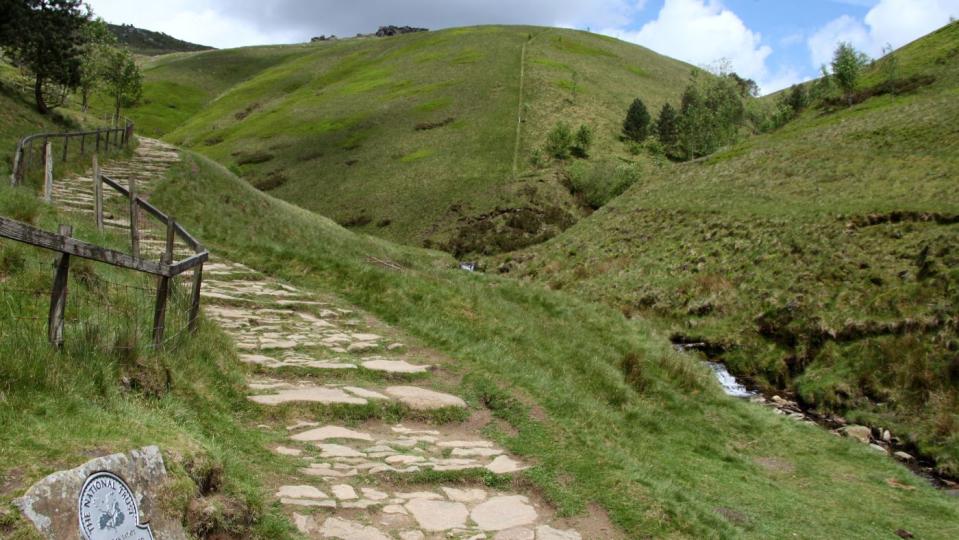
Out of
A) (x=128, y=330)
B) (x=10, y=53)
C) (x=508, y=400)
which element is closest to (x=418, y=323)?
(x=508, y=400)

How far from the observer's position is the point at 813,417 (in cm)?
2067

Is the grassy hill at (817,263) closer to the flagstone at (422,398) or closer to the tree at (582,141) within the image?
the flagstone at (422,398)

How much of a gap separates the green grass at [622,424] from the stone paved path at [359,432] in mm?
605

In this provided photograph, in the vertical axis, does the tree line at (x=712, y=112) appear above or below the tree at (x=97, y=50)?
above

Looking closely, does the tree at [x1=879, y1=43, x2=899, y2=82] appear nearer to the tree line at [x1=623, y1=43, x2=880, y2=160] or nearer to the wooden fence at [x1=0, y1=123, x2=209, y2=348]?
the tree line at [x1=623, y1=43, x2=880, y2=160]

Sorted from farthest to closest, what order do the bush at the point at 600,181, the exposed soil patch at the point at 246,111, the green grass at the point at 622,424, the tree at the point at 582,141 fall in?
the exposed soil patch at the point at 246,111 → the tree at the point at 582,141 → the bush at the point at 600,181 → the green grass at the point at 622,424

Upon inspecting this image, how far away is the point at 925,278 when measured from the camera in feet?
78.6

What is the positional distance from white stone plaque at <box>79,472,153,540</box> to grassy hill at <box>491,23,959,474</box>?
59.5ft

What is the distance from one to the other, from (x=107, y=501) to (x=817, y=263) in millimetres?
28835

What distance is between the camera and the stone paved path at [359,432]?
6.76 meters

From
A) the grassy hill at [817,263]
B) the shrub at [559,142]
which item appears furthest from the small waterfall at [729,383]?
the shrub at [559,142]

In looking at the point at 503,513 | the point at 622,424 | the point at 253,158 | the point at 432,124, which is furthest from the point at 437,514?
the point at 253,158

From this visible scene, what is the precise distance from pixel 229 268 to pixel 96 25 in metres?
43.1

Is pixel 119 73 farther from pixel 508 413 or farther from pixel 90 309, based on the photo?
pixel 508 413
